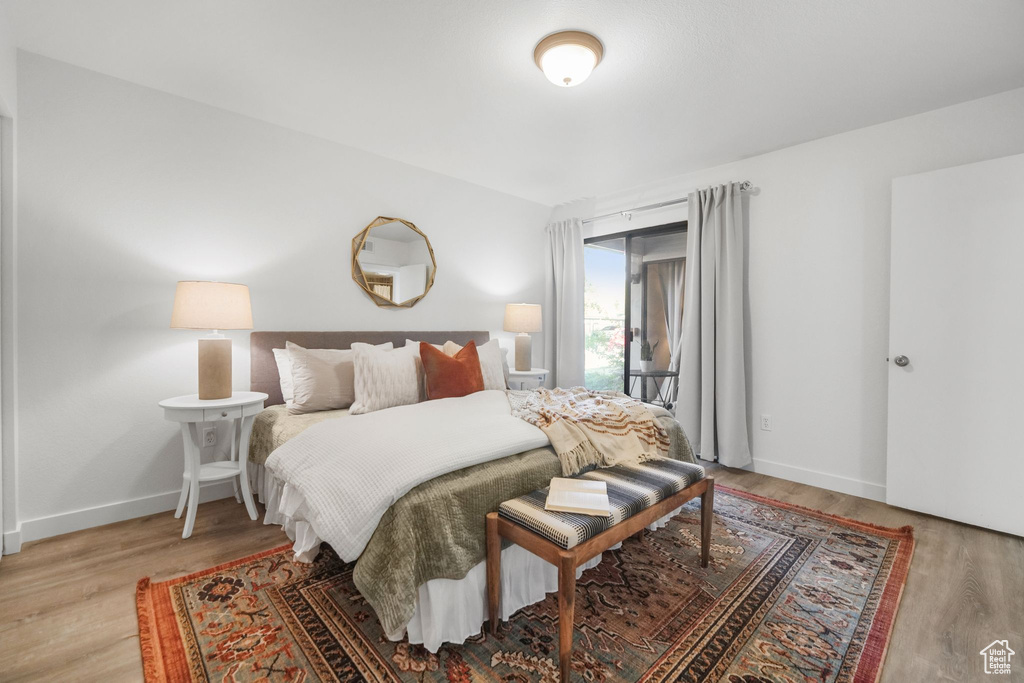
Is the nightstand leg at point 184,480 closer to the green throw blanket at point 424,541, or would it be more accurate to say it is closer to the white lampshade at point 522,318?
the green throw blanket at point 424,541

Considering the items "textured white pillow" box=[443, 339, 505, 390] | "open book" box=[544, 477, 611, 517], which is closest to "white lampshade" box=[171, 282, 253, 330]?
"textured white pillow" box=[443, 339, 505, 390]

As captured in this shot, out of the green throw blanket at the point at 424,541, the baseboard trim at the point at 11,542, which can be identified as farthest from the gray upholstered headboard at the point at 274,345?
the green throw blanket at the point at 424,541

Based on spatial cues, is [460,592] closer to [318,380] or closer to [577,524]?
[577,524]

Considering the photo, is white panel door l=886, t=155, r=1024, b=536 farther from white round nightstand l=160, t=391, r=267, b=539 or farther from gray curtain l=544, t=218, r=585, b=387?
white round nightstand l=160, t=391, r=267, b=539

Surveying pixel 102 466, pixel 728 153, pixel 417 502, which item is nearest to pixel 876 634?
pixel 417 502

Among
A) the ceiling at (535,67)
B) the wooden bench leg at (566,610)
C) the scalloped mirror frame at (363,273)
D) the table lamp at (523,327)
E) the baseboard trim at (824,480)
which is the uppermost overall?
the ceiling at (535,67)

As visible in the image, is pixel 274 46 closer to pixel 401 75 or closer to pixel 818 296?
pixel 401 75

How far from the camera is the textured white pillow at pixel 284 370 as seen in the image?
288 centimetres

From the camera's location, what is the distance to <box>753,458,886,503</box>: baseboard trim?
2.96 metres

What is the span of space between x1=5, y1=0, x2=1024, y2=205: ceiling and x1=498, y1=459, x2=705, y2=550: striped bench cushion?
79.7 inches

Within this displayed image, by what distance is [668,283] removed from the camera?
14.5 feet

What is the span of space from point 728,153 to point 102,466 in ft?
15.2

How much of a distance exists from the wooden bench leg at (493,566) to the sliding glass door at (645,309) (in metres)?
3.02

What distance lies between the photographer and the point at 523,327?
430cm
